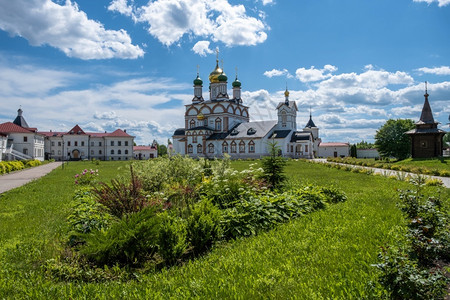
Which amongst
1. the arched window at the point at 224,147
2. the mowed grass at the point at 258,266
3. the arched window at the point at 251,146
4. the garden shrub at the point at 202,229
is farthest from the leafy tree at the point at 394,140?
the garden shrub at the point at 202,229

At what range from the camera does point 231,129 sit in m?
54.9

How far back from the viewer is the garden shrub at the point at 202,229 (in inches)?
195

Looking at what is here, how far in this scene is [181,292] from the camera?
11.2 ft

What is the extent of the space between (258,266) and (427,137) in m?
33.5

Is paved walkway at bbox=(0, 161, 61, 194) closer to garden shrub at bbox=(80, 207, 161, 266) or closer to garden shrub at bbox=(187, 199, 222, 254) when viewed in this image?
garden shrub at bbox=(80, 207, 161, 266)

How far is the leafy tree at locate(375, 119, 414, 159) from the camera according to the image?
124ft

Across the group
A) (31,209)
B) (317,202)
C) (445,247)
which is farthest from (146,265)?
(31,209)

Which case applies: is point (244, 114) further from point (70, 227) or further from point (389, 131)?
point (70, 227)

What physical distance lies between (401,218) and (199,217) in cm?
392

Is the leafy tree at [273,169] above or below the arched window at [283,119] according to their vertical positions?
below

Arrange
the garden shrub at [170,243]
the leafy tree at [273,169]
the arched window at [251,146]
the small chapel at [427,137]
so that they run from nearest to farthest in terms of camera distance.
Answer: the garden shrub at [170,243] < the leafy tree at [273,169] < the small chapel at [427,137] < the arched window at [251,146]

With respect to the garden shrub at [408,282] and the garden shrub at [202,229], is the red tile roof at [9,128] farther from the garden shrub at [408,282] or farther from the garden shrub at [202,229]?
the garden shrub at [408,282]

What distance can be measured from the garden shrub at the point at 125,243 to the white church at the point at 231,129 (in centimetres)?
4214

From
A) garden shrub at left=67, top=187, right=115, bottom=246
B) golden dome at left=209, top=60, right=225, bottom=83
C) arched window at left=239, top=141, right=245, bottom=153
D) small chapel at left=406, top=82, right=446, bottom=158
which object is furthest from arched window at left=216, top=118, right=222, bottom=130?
garden shrub at left=67, top=187, right=115, bottom=246
